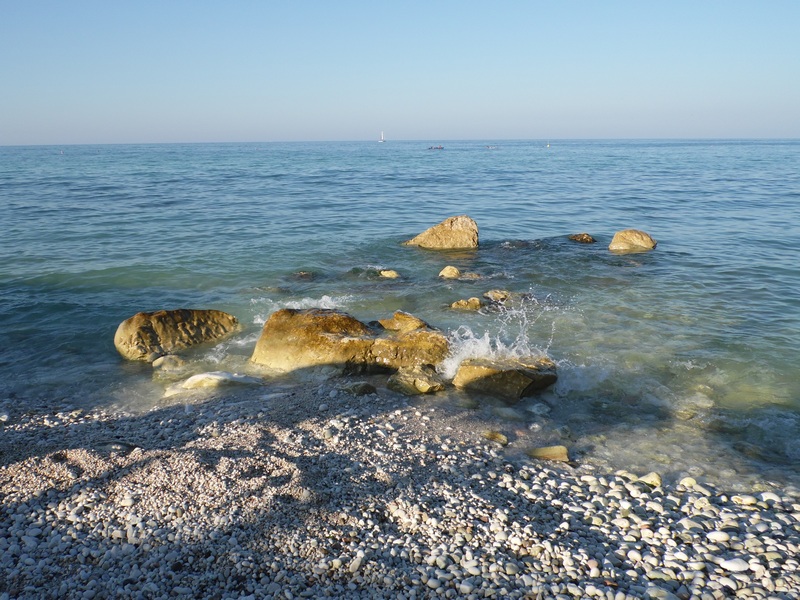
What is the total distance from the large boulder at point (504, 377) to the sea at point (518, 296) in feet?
0.93

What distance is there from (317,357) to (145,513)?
15.4 feet

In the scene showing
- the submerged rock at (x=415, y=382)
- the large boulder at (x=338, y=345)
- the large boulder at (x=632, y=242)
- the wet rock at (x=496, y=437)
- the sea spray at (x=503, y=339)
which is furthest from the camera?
the large boulder at (x=632, y=242)

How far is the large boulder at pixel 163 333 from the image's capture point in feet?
34.9

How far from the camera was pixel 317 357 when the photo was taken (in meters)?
9.83

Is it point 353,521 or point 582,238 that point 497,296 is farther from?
point 353,521

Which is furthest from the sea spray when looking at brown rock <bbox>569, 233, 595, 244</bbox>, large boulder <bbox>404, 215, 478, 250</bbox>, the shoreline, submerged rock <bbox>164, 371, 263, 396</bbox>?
brown rock <bbox>569, 233, 595, 244</bbox>

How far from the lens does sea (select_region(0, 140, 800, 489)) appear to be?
8289 mm

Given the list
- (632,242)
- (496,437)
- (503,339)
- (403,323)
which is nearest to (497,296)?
(503,339)

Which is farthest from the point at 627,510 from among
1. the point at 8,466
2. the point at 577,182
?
the point at 577,182

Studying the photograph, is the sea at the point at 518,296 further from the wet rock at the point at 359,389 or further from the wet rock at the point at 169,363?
the wet rock at the point at 359,389

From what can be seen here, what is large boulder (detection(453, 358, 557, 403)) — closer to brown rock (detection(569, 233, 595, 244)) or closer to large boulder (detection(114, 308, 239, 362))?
large boulder (detection(114, 308, 239, 362))

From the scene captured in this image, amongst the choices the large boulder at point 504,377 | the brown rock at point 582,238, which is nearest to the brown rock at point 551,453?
the large boulder at point 504,377

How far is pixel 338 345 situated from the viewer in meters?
9.84

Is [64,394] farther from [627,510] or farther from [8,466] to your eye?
[627,510]
